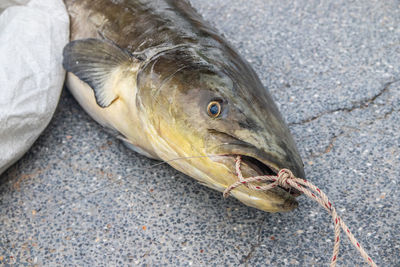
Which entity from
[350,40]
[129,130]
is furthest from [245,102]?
[350,40]

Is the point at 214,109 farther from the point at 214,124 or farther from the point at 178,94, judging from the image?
the point at 178,94

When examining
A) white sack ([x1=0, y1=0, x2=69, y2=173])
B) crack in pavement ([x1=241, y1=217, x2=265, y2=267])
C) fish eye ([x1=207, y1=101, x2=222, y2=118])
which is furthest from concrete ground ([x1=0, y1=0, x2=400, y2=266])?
fish eye ([x1=207, y1=101, x2=222, y2=118])

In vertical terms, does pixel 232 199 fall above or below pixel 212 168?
below

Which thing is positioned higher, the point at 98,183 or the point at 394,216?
the point at 394,216

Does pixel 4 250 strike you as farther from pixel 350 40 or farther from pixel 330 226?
pixel 350 40

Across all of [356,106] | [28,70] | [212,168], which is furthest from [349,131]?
[28,70]

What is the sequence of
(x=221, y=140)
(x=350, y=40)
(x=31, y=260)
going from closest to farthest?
(x=221, y=140) < (x=31, y=260) < (x=350, y=40)
